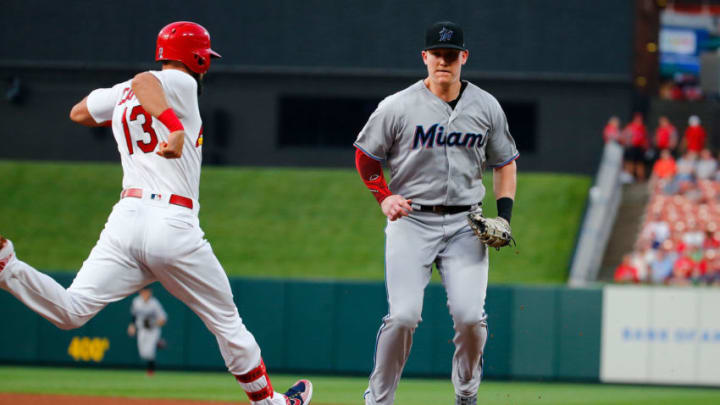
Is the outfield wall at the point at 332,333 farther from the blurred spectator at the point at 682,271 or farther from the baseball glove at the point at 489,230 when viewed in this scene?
the baseball glove at the point at 489,230

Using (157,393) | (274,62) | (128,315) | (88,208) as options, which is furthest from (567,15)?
(157,393)

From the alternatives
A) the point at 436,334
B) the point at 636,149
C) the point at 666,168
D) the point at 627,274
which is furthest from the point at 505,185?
the point at 636,149

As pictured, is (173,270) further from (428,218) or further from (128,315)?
(128,315)

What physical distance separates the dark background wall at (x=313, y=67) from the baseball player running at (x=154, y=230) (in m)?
19.8

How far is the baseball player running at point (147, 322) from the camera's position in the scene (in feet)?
43.2

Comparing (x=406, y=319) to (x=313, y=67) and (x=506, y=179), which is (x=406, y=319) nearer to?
(x=506, y=179)

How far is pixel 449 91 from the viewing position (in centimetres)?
553

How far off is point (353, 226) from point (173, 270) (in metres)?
16.0

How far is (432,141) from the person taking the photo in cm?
543

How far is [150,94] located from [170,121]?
0.20m

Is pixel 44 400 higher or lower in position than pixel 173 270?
lower

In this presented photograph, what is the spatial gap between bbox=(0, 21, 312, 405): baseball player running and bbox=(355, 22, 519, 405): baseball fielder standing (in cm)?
86

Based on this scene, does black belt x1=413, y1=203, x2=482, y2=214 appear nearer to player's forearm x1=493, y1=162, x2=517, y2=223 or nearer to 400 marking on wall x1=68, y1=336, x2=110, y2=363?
player's forearm x1=493, y1=162, x2=517, y2=223

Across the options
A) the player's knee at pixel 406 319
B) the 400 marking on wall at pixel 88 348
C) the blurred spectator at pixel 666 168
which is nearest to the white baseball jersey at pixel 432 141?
the player's knee at pixel 406 319
